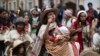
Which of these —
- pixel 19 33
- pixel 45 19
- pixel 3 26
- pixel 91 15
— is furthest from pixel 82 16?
pixel 91 15

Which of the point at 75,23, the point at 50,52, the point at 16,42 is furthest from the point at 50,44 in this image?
the point at 75,23

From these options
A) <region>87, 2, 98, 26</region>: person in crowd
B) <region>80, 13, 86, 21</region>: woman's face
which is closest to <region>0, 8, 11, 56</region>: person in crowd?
<region>80, 13, 86, 21</region>: woman's face

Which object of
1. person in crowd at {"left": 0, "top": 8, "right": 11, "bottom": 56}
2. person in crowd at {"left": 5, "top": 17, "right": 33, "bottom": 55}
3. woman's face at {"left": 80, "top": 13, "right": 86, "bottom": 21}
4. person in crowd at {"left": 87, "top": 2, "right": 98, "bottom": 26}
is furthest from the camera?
person in crowd at {"left": 87, "top": 2, "right": 98, "bottom": 26}

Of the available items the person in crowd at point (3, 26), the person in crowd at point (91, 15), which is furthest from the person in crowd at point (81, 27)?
the person in crowd at point (3, 26)

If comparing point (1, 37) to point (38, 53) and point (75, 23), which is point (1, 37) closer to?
point (75, 23)

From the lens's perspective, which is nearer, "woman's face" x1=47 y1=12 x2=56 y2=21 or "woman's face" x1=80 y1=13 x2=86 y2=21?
"woman's face" x1=47 y1=12 x2=56 y2=21

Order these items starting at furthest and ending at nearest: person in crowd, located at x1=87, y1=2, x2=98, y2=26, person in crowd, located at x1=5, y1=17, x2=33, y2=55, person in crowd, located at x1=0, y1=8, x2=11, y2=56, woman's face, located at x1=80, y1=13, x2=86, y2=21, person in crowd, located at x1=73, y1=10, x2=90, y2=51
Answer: person in crowd, located at x1=87, y1=2, x2=98, y2=26
person in crowd, located at x1=0, y1=8, x2=11, y2=56
woman's face, located at x1=80, y1=13, x2=86, y2=21
person in crowd, located at x1=73, y1=10, x2=90, y2=51
person in crowd, located at x1=5, y1=17, x2=33, y2=55

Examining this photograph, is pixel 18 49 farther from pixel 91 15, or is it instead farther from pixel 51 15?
pixel 91 15

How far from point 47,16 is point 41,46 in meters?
0.60

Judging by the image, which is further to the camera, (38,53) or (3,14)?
(3,14)

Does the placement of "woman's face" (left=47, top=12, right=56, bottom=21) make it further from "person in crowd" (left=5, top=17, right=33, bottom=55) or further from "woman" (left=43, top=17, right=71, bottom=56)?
"person in crowd" (left=5, top=17, right=33, bottom=55)

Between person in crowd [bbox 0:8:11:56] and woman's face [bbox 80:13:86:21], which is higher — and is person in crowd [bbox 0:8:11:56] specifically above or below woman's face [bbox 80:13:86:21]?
below

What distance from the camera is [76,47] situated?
32.1 ft

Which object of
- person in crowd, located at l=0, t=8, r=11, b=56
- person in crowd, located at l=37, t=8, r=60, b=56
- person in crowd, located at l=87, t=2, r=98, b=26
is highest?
person in crowd, located at l=37, t=8, r=60, b=56
